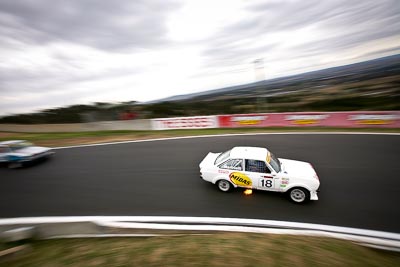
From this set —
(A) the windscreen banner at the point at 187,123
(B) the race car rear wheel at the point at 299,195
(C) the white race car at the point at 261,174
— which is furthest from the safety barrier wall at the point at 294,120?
(B) the race car rear wheel at the point at 299,195

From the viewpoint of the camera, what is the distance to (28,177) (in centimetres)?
869

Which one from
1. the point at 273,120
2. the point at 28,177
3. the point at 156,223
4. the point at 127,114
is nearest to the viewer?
the point at 156,223

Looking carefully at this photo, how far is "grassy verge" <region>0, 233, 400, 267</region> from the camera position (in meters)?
3.71

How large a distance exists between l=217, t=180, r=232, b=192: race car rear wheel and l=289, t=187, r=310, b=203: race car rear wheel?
5.91ft

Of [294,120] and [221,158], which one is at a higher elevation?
[294,120]

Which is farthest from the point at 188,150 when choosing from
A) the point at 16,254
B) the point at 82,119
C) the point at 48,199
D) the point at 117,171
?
the point at 82,119

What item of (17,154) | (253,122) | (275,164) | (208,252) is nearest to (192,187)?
(275,164)

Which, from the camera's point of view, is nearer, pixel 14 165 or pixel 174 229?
pixel 174 229

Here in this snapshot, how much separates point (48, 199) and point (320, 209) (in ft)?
28.0

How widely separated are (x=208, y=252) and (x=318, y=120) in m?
13.8

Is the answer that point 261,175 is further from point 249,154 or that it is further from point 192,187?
point 192,187

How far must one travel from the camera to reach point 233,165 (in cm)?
646

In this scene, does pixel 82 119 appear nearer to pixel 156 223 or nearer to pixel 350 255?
pixel 156 223

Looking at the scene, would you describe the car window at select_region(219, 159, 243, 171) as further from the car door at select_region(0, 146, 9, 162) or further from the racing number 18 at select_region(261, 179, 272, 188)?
the car door at select_region(0, 146, 9, 162)
